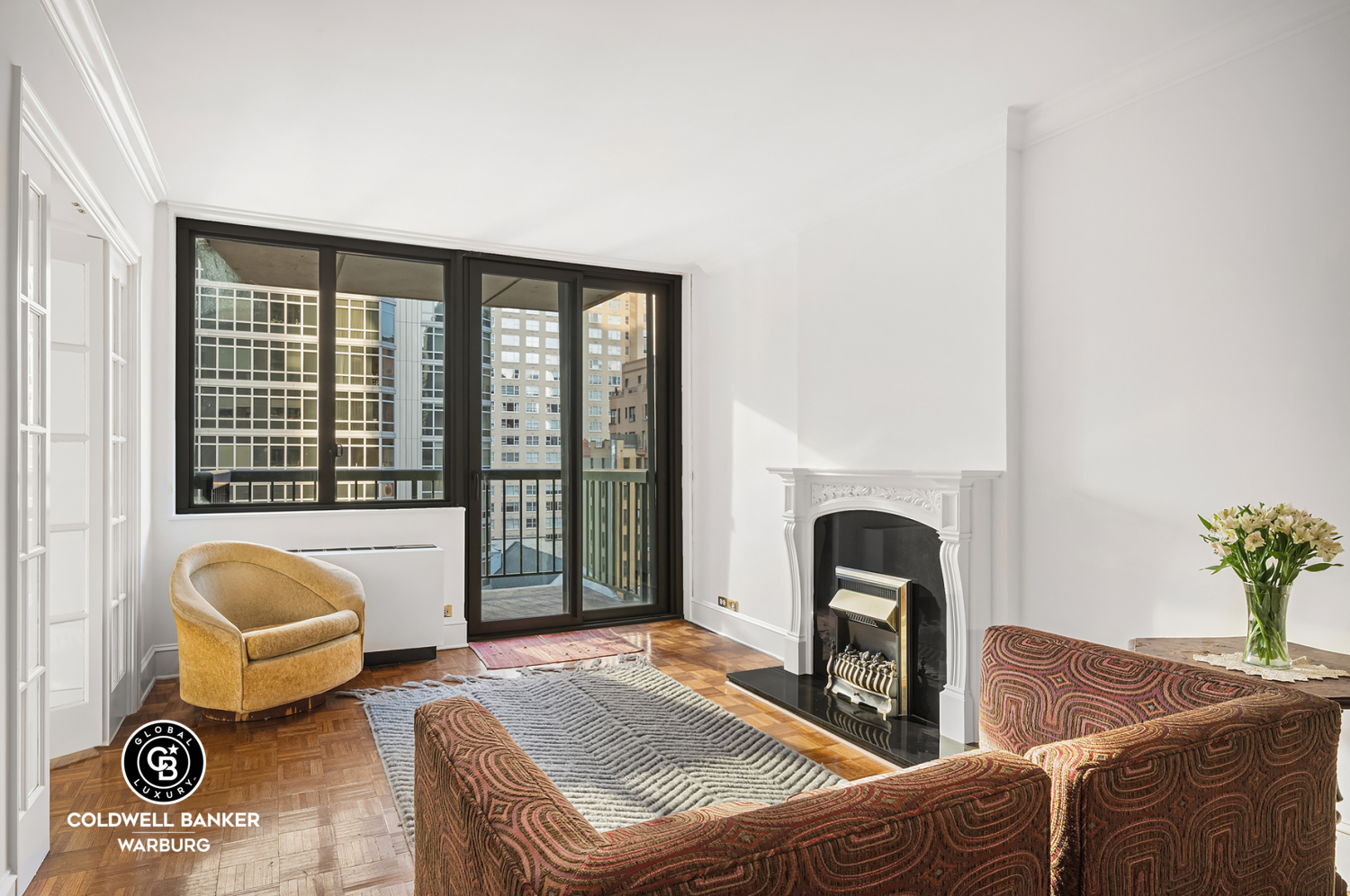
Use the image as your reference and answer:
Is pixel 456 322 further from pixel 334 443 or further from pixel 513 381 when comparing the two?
pixel 334 443

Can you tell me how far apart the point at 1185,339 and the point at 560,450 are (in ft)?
12.1

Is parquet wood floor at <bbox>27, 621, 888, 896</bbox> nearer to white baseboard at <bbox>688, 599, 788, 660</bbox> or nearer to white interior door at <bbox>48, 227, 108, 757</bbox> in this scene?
white interior door at <bbox>48, 227, 108, 757</bbox>

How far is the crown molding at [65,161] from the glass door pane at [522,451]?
214cm

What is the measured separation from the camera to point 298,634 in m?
3.43

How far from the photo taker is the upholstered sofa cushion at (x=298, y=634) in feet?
10.8

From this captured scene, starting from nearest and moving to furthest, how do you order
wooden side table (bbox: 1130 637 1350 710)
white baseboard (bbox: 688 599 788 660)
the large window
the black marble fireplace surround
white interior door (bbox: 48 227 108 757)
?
1. wooden side table (bbox: 1130 637 1350 710)
2. white interior door (bbox: 48 227 108 757)
3. the black marble fireplace surround
4. the large window
5. white baseboard (bbox: 688 599 788 660)

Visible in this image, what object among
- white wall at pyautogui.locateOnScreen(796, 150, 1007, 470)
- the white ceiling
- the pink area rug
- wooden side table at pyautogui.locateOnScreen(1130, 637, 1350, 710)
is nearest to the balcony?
the pink area rug

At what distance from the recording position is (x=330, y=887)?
2.11 m

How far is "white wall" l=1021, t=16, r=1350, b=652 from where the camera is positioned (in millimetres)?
2207

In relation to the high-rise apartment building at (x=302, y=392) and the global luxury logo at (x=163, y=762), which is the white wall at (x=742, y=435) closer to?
the high-rise apartment building at (x=302, y=392)

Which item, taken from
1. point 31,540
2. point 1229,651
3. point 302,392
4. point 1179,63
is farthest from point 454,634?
point 1179,63

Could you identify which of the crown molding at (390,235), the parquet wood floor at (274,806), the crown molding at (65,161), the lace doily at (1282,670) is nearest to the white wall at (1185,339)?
the lace doily at (1282,670)

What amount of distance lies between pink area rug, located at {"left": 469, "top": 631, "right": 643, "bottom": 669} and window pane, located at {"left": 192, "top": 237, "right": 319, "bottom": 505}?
4.62 ft

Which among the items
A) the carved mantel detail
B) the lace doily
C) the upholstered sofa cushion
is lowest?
the upholstered sofa cushion
